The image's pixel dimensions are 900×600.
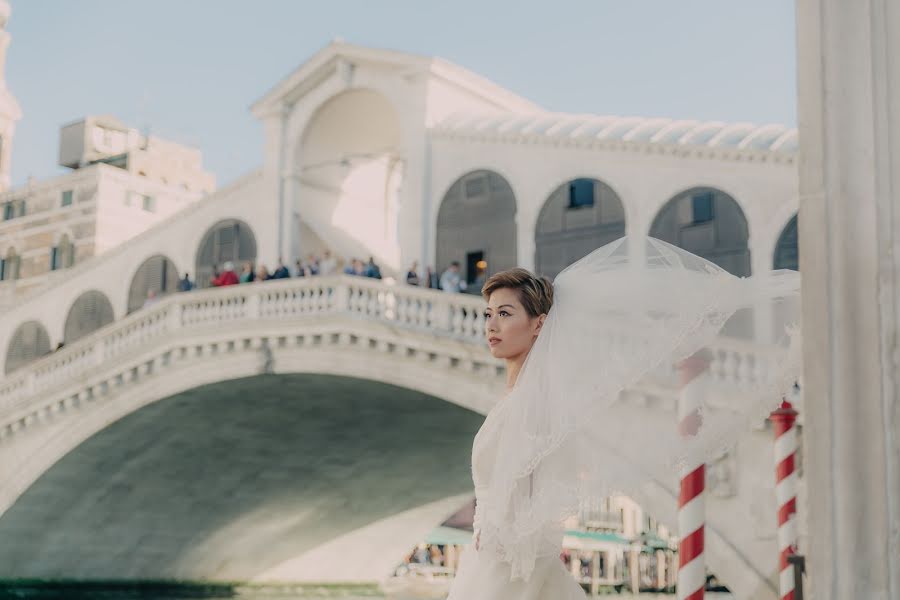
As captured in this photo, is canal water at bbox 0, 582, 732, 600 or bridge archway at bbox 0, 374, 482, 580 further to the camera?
canal water at bbox 0, 582, 732, 600

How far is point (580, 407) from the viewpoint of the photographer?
307 centimetres

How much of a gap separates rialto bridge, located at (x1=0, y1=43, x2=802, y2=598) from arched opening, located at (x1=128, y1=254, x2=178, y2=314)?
44 mm

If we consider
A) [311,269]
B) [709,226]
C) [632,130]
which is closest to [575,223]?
[632,130]

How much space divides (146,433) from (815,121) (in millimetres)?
16541

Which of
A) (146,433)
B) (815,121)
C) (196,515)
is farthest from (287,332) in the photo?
(815,121)

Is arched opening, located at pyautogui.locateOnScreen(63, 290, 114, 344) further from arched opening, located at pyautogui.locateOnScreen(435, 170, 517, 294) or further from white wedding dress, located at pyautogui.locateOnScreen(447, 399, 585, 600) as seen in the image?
white wedding dress, located at pyautogui.locateOnScreen(447, 399, 585, 600)

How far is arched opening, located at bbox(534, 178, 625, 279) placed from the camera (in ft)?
48.0

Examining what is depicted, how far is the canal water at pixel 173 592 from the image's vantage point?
2002 cm

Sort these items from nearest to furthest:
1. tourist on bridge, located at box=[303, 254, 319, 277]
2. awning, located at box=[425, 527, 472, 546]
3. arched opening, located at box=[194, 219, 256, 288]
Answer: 1. tourist on bridge, located at box=[303, 254, 319, 277]
2. arched opening, located at box=[194, 219, 256, 288]
3. awning, located at box=[425, 527, 472, 546]

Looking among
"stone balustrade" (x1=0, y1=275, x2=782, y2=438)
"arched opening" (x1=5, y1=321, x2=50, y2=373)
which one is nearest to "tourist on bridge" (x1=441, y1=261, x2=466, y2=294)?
"stone balustrade" (x1=0, y1=275, x2=782, y2=438)

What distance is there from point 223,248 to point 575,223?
672cm

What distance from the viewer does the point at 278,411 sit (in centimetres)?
1748

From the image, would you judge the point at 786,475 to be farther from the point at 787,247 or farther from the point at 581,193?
the point at 581,193

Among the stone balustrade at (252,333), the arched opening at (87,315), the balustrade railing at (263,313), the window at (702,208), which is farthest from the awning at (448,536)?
the window at (702,208)
